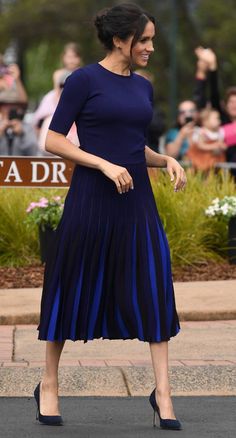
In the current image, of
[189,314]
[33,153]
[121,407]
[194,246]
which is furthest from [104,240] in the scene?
[33,153]

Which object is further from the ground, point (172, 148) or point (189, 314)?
point (172, 148)

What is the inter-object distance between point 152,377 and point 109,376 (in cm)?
21

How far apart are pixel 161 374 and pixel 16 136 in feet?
32.0

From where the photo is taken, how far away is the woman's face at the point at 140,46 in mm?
Answer: 5895

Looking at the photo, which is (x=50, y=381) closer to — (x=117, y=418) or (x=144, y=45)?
(x=117, y=418)

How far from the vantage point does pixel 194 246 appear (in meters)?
11.6

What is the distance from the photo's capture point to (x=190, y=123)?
16094 millimetres

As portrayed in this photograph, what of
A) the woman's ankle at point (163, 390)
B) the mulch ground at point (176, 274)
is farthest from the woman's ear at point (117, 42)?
the mulch ground at point (176, 274)

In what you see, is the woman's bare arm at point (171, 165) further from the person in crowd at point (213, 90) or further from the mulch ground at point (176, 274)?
the person in crowd at point (213, 90)

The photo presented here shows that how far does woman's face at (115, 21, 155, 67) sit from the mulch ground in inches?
185

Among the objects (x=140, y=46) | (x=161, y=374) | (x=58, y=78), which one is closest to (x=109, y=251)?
(x=161, y=374)

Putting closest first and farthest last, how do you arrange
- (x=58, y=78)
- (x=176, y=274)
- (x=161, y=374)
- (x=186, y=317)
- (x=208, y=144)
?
(x=161, y=374) < (x=186, y=317) < (x=176, y=274) < (x=58, y=78) < (x=208, y=144)

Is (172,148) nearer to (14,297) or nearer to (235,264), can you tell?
(235,264)

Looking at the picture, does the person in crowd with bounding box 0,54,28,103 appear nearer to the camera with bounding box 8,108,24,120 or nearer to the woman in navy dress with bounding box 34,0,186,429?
the camera with bounding box 8,108,24,120
